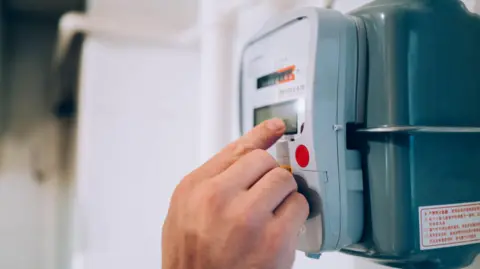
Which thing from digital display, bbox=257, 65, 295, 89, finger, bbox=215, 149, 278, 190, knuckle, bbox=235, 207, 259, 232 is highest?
digital display, bbox=257, 65, 295, 89

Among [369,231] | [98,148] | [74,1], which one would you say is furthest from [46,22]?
[369,231]

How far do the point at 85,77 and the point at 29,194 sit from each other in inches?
26.3

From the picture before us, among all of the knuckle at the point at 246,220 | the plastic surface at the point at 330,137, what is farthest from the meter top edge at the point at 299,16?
the knuckle at the point at 246,220

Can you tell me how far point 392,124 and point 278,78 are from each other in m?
0.16

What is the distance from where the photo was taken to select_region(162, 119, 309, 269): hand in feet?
1.38

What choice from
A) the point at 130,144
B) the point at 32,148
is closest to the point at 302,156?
the point at 130,144

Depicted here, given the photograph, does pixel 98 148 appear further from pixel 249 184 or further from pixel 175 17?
pixel 249 184

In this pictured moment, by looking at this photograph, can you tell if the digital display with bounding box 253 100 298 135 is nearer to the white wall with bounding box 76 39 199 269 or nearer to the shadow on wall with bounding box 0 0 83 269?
the white wall with bounding box 76 39 199 269

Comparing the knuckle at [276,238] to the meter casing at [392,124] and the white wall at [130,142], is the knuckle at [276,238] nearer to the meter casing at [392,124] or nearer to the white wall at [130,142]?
the meter casing at [392,124]

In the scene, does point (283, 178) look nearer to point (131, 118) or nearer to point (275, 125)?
point (275, 125)

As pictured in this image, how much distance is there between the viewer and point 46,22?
1644mm

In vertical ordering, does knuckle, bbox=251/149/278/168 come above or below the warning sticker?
above

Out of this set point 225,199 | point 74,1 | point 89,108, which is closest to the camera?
point 225,199

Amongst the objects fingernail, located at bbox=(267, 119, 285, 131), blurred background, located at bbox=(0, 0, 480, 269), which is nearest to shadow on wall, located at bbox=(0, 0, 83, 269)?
blurred background, located at bbox=(0, 0, 480, 269)
